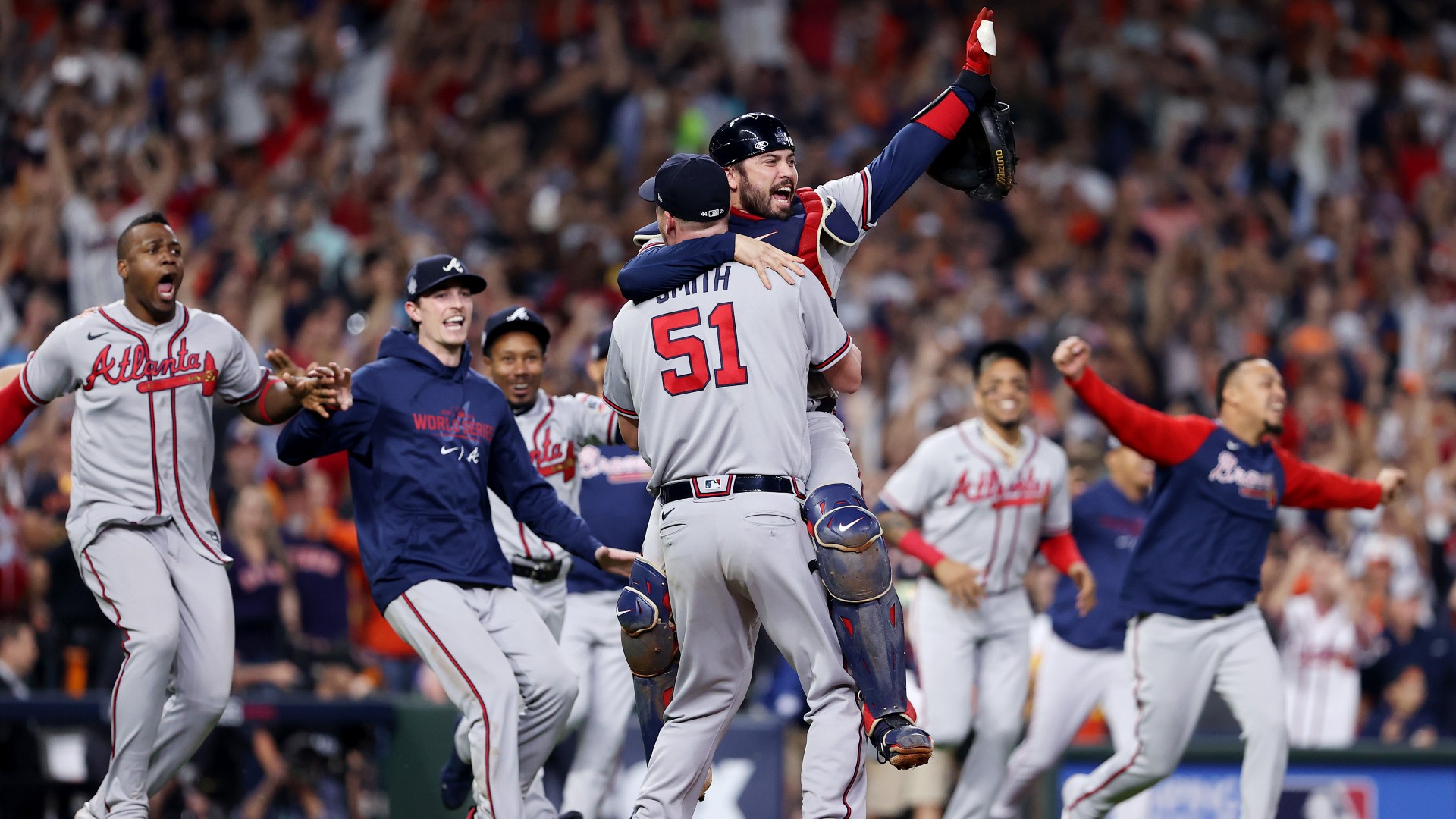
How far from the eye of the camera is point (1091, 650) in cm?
972

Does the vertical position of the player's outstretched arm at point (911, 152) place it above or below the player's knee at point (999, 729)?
above

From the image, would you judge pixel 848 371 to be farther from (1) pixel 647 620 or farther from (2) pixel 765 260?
(1) pixel 647 620

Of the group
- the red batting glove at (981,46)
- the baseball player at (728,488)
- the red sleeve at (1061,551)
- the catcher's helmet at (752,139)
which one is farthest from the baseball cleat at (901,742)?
the red sleeve at (1061,551)

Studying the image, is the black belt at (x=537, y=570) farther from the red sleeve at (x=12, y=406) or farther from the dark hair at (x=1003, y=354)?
the dark hair at (x=1003, y=354)

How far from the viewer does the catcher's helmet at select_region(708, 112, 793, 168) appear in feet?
20.7

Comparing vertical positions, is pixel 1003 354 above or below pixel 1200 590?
above

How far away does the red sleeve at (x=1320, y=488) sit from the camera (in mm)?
8602

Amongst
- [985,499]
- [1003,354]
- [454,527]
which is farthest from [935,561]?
[454,527]

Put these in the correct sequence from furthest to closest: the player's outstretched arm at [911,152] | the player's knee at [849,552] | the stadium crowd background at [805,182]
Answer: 1. the stadium crowd background at [805,182]
2. the player's outstretched arm at [911,152]
3. the player's knee at [849,552]

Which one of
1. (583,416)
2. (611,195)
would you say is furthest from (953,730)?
(611,195)

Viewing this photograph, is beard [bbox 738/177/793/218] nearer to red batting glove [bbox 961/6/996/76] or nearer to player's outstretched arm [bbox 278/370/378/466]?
red batting glove [bbox 961/6/996/76]

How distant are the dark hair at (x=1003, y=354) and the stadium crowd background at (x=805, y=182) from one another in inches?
95.2

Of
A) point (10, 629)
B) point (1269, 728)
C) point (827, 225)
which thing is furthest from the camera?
point (10, 629)

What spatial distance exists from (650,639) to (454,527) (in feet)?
4.04
